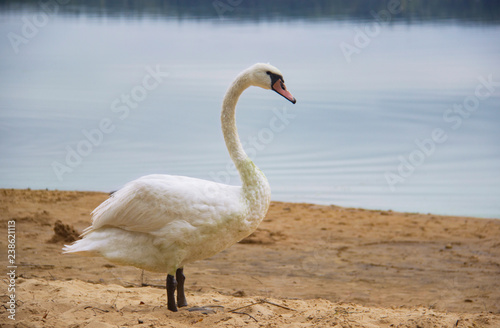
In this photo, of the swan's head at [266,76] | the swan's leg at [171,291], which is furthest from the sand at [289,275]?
the swan's head at [266,76]

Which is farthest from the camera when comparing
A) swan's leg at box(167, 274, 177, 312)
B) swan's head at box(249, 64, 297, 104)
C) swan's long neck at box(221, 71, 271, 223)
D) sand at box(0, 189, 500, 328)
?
swan's head at box(249, 64, 297, 104)

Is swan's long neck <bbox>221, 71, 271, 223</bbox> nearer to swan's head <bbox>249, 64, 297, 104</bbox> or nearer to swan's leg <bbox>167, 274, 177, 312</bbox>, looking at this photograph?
swan's head <bbox>249, 64, 297, 104</bbox>

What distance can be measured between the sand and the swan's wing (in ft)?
2.21

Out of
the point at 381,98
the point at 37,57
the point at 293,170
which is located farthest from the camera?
the point at 37,57

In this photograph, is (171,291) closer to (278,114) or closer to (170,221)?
(170,221)

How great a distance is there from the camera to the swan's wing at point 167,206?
5.08m

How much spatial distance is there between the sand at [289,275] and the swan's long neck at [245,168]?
2.59 feet

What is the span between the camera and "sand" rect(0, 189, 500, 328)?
200 inches

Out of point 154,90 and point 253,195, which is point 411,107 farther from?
point 253,195

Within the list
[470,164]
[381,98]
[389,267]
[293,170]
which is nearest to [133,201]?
[389,267]

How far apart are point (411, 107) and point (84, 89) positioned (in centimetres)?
885

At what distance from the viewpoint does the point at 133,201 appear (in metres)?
5.17

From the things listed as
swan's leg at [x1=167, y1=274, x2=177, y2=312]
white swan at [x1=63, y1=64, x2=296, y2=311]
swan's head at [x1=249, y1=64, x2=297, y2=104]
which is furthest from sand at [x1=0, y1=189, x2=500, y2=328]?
swan's head at [x1=249, y1=64, x2=297, y2=104]

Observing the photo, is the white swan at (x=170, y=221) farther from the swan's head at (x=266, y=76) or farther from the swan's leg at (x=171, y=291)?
the swan's head at (x=266, y=76)
